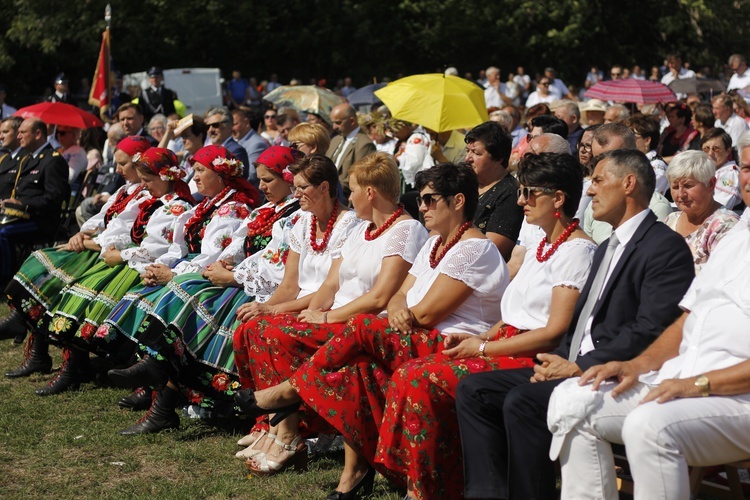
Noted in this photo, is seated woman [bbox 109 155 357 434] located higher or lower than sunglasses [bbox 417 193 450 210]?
lower

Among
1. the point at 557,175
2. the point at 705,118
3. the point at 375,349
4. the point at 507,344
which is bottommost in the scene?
the point at 375,349

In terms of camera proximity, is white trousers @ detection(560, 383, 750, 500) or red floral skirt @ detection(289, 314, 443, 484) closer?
white trousers @ detection(560, 383, 750, 500)

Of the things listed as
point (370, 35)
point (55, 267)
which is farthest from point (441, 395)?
point (370, 35)

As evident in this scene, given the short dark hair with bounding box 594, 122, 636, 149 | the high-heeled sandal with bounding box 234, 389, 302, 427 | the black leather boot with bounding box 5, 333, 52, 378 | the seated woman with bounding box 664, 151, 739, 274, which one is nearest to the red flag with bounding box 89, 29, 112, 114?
the black leather boot with bounding box 5, 333, 52, 378

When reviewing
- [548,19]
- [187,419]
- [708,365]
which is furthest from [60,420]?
[548,19]

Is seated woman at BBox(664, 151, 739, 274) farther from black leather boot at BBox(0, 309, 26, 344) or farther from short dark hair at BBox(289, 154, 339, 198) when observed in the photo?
black leather boot at BBox(0, 309, 26, 344)

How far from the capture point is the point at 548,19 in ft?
97.6

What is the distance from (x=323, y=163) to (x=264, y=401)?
1567 mm

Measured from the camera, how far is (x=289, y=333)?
5.27 meters

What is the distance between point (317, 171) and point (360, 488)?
182 cm

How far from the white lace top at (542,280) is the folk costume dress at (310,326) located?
2.70ft

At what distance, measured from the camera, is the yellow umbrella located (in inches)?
350

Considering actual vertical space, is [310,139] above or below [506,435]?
above

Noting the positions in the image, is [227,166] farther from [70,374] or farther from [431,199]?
[431,199]
